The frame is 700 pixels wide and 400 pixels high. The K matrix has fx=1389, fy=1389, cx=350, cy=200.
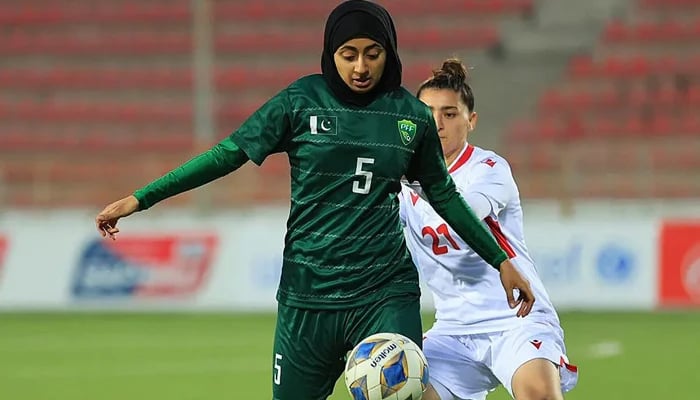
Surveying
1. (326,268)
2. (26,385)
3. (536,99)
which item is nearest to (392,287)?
(326,268)

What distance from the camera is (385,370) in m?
4.79

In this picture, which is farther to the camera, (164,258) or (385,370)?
(164,258)

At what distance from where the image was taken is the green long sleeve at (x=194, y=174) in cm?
489

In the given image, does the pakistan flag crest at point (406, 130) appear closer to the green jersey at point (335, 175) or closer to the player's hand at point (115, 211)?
the green jersey at point (335, 175)

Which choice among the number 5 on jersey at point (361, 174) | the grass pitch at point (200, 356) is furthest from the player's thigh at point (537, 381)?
the grass pitch at point (200, 356)

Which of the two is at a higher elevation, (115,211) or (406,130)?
(406,130)

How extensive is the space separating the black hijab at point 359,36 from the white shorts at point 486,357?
1.31 metres

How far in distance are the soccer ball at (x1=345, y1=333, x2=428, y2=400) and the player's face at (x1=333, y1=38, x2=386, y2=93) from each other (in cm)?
A: 90

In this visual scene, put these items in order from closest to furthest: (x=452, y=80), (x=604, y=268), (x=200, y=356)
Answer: (x=452, y=80), (x=200, y=356), (x=604, y=268)

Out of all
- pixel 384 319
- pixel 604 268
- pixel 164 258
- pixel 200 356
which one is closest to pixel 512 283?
pixel 384 319

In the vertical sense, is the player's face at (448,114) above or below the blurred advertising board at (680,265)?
above

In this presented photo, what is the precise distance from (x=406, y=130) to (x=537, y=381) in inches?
47.5

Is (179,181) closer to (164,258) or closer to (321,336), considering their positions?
(321,336)

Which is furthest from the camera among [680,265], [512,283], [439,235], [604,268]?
[604,268]
